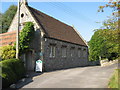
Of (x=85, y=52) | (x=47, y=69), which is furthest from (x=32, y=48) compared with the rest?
(x=85, y=52)

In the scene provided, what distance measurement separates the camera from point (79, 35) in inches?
1444

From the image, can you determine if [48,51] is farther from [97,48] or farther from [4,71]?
[97,48]

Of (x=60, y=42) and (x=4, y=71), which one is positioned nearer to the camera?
(x=4, y=71)

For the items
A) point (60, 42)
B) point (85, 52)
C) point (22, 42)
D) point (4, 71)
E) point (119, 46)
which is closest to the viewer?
point (119, 46)

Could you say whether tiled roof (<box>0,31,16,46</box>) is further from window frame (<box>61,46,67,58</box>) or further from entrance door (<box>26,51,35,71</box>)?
window frame (<box>61,46,67,58</box>)

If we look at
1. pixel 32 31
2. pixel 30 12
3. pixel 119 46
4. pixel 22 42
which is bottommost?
pixel 119 46

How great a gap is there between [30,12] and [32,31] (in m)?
2.98

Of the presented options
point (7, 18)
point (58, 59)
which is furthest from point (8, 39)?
point (7, 18)

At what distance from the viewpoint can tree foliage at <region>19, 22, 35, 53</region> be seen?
1812 cm

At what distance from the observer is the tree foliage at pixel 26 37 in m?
18.1

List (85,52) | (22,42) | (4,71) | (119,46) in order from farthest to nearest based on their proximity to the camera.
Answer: (85,52), (22,42), (4,71), (119,46)

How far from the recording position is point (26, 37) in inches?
725

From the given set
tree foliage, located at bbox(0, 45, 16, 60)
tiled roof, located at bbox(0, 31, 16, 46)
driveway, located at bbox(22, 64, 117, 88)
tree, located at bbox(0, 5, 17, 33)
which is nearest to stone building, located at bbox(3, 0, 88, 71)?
tiled roof, located at bbox(0, 31, 16, 46)

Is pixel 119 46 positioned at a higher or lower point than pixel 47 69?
higher
